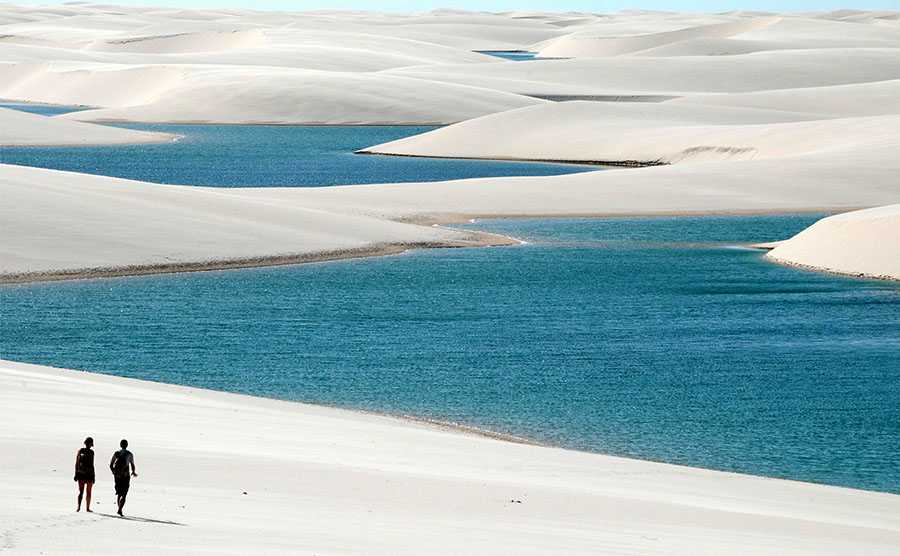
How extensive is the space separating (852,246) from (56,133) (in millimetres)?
65817

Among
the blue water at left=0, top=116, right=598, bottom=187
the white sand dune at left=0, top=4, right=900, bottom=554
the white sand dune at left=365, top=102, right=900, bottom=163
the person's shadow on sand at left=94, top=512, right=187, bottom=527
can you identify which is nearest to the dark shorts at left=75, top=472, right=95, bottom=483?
the white sand dune at left=0, top=4, right=900, bottom=554

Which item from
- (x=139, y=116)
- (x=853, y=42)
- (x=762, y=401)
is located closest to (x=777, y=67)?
(x=853, y=42)

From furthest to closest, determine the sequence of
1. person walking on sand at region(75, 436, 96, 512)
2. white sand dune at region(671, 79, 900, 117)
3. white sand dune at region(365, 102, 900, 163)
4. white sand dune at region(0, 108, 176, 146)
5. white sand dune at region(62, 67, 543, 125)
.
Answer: white sand dune at region(62, 67, 543, 125) < white sand dune at region(671, 79, 900, 117) < white sand dune at region(0, 108, 176, 146) < white sand dune at region(365, 102, 900, 163) < person walking on sand at region(75, 436, 96, 512)

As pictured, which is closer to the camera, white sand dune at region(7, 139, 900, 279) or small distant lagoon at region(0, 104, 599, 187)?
white sand dune at region(7, 139, 900, 279)

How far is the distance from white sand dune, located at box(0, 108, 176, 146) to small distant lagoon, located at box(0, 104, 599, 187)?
2263mm

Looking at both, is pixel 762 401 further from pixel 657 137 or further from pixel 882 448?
pixel 657 137

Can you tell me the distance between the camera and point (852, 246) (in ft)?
148

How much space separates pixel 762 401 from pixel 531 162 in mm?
62311

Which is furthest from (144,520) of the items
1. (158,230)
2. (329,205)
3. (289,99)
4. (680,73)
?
(680,73)

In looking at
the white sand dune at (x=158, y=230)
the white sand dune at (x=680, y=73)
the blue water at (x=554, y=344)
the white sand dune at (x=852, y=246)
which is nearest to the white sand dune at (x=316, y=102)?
the white sand dune at (x=680, y=73)

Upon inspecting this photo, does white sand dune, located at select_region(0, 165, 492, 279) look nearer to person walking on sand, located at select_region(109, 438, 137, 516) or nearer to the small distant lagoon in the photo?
the small distant lagoon

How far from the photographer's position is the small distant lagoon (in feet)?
247

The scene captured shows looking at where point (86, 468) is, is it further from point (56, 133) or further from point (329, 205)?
point (56, 133)

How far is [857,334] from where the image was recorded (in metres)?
32.8
